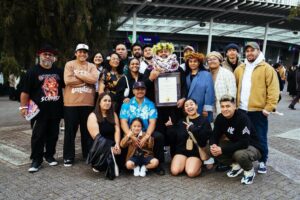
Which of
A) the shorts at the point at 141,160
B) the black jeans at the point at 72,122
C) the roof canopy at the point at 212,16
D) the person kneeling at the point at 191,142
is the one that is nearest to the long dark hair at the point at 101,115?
the black jeans at the point at 72,122

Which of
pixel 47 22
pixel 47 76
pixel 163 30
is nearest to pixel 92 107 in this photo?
pixel 47 76

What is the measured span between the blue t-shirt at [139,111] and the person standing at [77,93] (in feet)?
2.28

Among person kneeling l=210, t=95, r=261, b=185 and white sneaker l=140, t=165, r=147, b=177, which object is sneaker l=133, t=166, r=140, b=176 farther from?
person kneeling l=210, t=95, r=261, b=185

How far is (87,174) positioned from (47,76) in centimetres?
167

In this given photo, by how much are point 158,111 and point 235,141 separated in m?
1.32

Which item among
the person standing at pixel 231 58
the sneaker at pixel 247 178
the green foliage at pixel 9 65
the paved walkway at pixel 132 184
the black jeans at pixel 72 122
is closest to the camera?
the paved walkway at pixel 132 184

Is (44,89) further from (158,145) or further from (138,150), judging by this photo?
(158,145)

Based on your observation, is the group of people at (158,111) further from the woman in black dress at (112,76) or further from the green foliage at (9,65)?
the green foliage at (9,65)

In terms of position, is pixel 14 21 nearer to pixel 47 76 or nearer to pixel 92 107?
pixel 47 76

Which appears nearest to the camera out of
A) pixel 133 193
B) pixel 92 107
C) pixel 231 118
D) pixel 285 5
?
pixel 133 193

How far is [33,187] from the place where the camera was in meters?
4.30

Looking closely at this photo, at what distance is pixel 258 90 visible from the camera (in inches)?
188

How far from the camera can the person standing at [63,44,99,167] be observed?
511 cm

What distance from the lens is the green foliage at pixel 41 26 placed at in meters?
7.00
